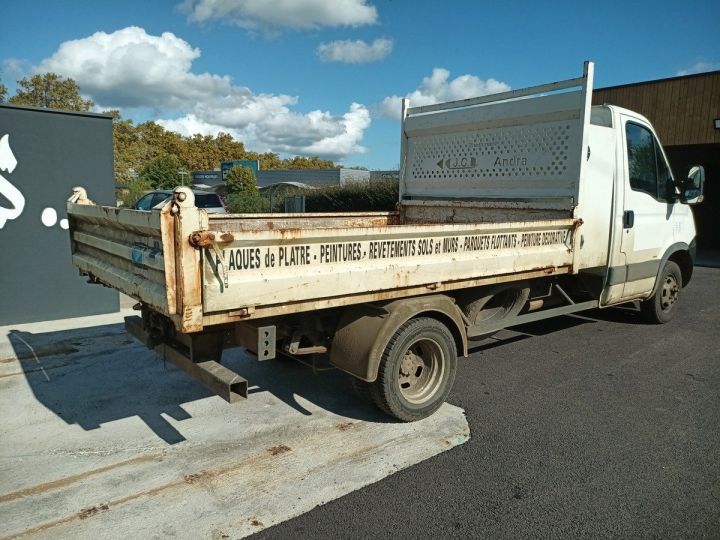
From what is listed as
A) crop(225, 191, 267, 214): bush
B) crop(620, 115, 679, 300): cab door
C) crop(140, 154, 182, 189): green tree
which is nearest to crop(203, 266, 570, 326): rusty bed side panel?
crop(620, 115, 679, 300): cab door

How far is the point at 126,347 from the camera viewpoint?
610cm

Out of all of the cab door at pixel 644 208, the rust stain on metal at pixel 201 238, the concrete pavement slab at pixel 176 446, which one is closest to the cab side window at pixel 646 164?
the cab door at pixel 644 208

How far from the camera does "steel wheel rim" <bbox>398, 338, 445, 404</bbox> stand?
4.30 meters

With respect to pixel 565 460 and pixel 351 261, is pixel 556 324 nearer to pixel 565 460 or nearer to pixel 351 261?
pixel 565 460

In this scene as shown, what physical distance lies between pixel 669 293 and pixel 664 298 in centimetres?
13

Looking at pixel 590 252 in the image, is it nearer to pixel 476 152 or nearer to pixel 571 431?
pixel 476 152

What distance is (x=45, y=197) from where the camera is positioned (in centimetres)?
719

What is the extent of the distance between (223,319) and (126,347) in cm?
354

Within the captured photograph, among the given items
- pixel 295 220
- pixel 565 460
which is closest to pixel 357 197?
pixel 295 220

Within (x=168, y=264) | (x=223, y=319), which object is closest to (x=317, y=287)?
(x=223, y=319)

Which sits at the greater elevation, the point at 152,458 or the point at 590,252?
the point at 590,252

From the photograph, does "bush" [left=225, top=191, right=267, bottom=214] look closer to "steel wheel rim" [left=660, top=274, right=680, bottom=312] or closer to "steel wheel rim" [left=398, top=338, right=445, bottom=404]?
"steel wheel rim" [left=660, top=274, right=680, bottom=312]

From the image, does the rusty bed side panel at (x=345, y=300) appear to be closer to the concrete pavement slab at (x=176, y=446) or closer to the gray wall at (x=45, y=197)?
the concrete pavement slab at (x=176, y=446)

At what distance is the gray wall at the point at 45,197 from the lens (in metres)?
6.95
